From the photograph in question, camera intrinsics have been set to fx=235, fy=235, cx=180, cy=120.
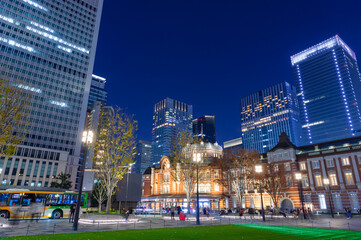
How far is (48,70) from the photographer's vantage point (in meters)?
101

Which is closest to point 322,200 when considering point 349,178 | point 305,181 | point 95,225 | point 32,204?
point 305,181

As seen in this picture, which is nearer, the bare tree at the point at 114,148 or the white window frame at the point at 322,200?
the bare tree at the point at 114,148

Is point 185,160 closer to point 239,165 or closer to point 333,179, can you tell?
point 239,165

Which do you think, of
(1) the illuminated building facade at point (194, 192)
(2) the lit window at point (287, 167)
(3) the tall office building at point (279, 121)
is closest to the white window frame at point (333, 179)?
(2) the lit window at point (287, 167)

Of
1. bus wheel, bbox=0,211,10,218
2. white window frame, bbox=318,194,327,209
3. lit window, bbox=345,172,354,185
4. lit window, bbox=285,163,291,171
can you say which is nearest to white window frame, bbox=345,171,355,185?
lit window, bbox=345,172,354,185

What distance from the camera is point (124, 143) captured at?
30.7m

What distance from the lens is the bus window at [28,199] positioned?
31822 mm

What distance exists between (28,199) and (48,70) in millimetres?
84554

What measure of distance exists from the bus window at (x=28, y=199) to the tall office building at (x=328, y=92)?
184 metres

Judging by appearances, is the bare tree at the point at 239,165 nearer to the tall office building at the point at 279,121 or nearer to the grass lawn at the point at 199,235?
the grass lawn at the point at 199,235

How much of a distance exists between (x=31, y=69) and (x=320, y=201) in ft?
362

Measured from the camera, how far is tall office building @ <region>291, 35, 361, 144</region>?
16325 centimetres

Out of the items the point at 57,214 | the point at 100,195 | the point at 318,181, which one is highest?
the point at 318,181

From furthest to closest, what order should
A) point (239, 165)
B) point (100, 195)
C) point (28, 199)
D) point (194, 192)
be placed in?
1. point (194, 192)
2. point (239, 165)
3. point (100, 195)
4. point (28, 199)
